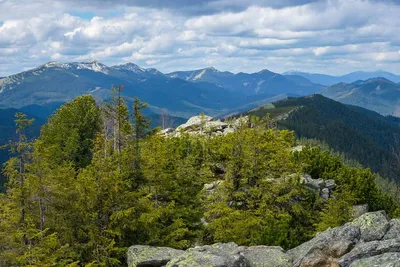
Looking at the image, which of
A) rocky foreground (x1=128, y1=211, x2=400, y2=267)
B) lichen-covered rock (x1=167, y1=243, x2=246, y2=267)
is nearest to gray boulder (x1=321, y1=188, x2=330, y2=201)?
rocky foreground (x1=128, y1=211, x2=400, y2=267)

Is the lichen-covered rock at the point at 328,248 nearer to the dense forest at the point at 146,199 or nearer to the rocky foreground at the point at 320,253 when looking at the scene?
the rocky foreground at the point at 320,253

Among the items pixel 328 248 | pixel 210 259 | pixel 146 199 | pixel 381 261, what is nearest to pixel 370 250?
pixel 381 261

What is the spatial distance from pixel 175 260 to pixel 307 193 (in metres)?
25.0

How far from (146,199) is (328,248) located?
12.7m

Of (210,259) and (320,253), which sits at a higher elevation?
(320,253)

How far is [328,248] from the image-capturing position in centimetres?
1895

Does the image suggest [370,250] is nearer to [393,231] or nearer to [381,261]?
[381,261]

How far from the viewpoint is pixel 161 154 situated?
1159 inches

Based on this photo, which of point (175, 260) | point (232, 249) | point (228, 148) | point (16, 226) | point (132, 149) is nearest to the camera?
point (175, 260)

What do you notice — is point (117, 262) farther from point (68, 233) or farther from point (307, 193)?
point (307, 193)

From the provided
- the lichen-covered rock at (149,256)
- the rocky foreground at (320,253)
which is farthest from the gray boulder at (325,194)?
the lichen-covered rock at (149,256)

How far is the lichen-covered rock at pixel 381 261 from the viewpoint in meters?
14.7

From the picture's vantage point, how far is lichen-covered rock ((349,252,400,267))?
1473 centimetres

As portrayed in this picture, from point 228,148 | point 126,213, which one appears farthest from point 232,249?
point 228,148
